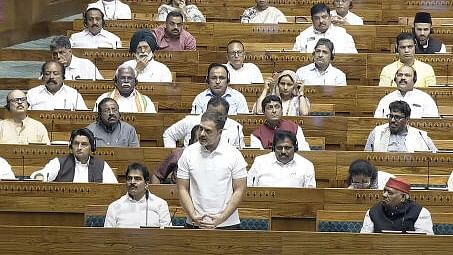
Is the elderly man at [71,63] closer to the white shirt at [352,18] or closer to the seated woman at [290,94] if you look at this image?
the seated woman at [290,94]

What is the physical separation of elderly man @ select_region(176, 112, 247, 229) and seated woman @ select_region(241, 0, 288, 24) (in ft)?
15.4

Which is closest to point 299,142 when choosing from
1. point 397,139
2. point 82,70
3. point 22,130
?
point 397,139

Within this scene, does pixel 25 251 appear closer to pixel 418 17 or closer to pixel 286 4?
pixel 418 17

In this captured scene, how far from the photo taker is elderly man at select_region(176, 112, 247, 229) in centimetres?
667

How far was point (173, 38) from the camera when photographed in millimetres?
10562

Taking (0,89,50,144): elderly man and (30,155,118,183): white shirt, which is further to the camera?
(0,89,50,144): elderly man

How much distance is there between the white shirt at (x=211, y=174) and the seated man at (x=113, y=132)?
1.68 metres

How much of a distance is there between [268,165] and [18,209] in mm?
1524

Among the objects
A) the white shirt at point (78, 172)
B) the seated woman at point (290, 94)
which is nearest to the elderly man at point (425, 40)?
the seated woman at point (290, 94)

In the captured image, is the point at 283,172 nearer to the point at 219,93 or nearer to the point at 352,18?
the point at 219,93

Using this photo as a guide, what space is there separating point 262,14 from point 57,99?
9.13 feet

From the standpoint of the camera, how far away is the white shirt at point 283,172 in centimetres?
767

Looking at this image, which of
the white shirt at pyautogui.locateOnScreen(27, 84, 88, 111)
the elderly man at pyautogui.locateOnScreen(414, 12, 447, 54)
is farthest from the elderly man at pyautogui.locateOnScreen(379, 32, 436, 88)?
Result: the white shirt at pyautogui.locateOnScreen(27, 84, 88, 111)

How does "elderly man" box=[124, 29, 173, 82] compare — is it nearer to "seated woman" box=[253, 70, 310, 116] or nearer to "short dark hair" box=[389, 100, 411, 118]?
"seated woman" box=[253, 70, 310, 116]
